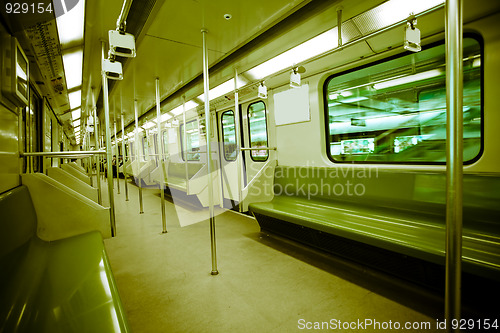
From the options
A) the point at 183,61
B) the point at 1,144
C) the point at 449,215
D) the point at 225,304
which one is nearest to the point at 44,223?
the point at 1,144

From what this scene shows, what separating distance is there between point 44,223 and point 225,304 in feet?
5.76

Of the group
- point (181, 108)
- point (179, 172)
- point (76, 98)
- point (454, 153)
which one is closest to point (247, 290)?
point (454, 153)

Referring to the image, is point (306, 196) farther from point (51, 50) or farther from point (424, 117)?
point (51, 50)

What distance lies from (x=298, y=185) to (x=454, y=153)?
2.74m

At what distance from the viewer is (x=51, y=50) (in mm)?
2986

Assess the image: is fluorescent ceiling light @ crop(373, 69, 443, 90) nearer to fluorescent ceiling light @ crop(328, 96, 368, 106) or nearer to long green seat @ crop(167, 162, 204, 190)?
fluorescent ceiling light @ crop(328, 96, 368, 106)

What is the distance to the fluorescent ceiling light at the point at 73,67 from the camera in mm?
3265

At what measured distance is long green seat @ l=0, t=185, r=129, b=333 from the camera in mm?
1027

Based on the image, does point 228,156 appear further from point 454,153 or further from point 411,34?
point 454,153

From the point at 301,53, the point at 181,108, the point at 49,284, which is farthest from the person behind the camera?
the point at 181,108

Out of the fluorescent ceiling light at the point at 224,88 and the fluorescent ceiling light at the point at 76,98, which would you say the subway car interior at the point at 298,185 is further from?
the fluorescent ceiling light at the point at 76,98

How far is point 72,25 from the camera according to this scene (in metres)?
2.50

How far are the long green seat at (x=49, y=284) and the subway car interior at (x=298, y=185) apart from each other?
1 cm

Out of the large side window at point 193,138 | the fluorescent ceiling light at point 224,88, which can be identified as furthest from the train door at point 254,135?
the large side window at point 193,138
